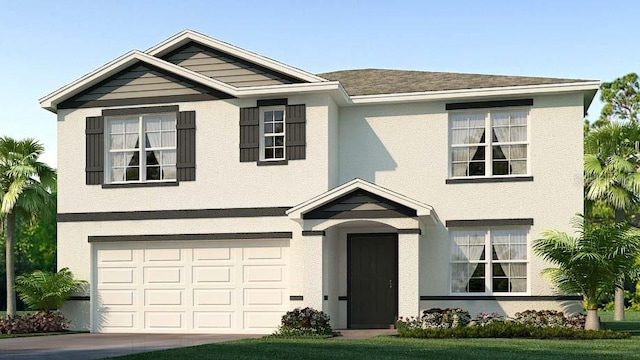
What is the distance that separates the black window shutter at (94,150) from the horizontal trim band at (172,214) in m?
0.94

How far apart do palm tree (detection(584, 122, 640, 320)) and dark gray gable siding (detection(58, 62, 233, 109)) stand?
508 inches

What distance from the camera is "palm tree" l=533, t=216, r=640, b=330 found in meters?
20.5

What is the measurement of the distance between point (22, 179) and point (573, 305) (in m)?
15.5

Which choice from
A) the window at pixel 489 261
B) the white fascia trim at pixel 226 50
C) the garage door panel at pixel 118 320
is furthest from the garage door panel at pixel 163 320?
the window at pixel 489 261

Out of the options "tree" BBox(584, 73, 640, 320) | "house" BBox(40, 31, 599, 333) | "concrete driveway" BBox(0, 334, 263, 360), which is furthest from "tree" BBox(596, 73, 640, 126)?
"concrete driveway" BBox(0, 334, 263, 360)

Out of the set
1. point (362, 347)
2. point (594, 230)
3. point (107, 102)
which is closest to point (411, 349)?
point (362, 347)

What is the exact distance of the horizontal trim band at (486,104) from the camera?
2269cm

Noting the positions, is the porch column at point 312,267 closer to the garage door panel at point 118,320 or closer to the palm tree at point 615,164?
the garage door panel at point 118,320

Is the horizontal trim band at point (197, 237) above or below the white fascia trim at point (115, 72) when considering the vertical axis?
below

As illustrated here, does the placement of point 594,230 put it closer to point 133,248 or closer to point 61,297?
point 133,248

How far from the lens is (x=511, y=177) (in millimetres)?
22625

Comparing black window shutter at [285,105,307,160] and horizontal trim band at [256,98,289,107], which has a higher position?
horizontal trim band at [256,98,289,107]

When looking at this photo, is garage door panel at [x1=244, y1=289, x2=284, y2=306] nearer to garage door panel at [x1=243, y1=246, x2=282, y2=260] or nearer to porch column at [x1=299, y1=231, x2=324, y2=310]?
garage door panel at [x1=243, y1=246, x2=282, y2=260]

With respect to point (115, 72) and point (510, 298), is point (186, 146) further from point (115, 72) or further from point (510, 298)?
point (510, 298)
